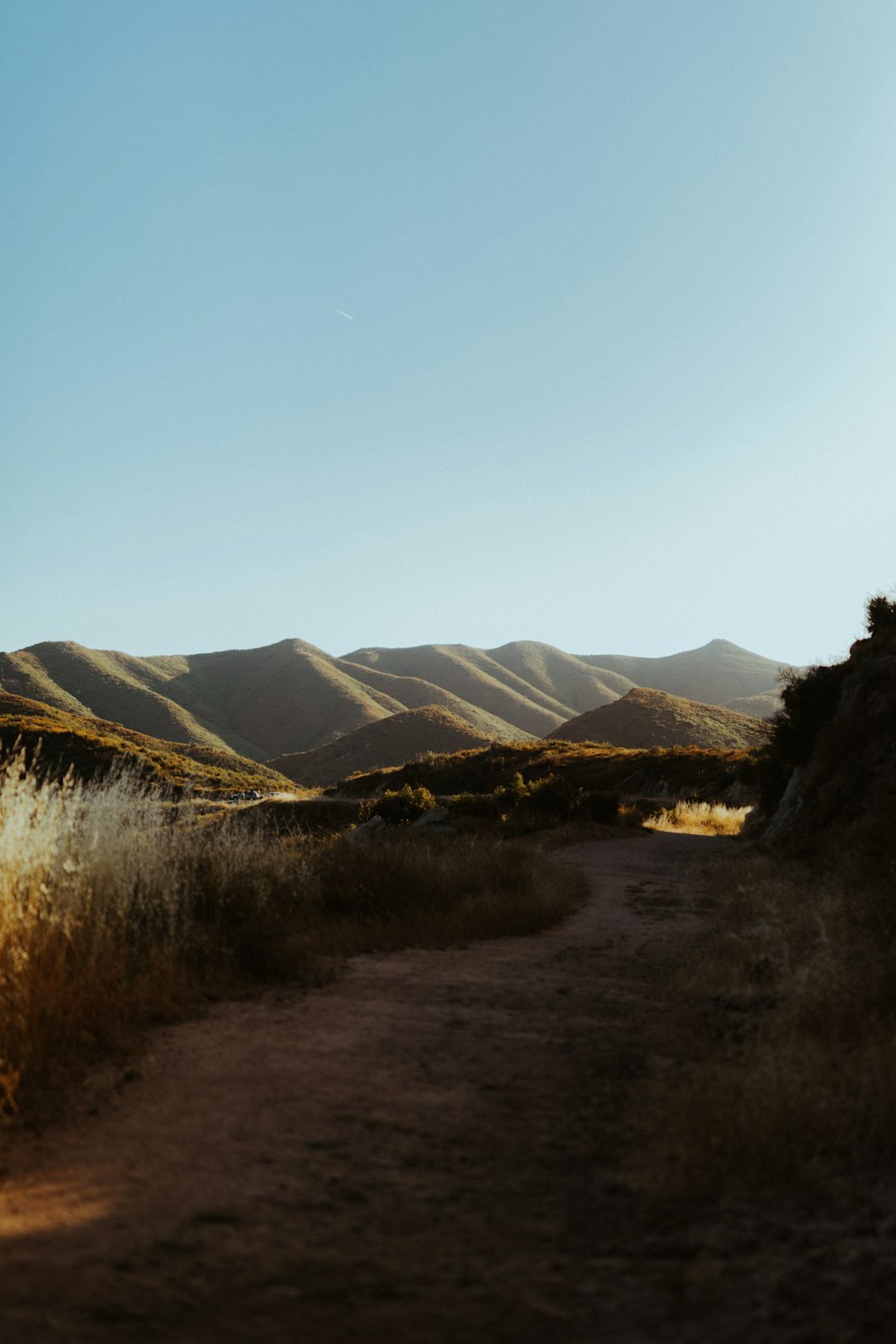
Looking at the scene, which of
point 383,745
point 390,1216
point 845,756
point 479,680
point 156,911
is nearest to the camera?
point 390,1216

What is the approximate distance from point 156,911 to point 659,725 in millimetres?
66228

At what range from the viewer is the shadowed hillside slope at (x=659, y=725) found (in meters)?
65.9

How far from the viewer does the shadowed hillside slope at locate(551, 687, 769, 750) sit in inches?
2594

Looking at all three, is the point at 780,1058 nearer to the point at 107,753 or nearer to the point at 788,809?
the point at 788,809

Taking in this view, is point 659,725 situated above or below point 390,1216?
above

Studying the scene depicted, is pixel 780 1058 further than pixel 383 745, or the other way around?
pixel 383 745

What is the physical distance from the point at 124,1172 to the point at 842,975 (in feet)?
14.1

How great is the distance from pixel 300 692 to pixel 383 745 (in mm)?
44673

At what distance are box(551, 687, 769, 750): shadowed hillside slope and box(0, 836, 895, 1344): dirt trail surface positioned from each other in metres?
59.5

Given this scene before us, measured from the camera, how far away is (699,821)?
84.1 feet

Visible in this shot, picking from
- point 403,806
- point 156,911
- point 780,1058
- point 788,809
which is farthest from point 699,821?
point 780,1058

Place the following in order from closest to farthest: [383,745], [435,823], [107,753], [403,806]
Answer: [435,823], [403,806], [107,753], [383,745]

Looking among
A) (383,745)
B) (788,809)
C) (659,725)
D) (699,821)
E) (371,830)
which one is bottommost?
(383,745)

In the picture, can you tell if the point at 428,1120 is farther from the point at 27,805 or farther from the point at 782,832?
the point at 782,832
